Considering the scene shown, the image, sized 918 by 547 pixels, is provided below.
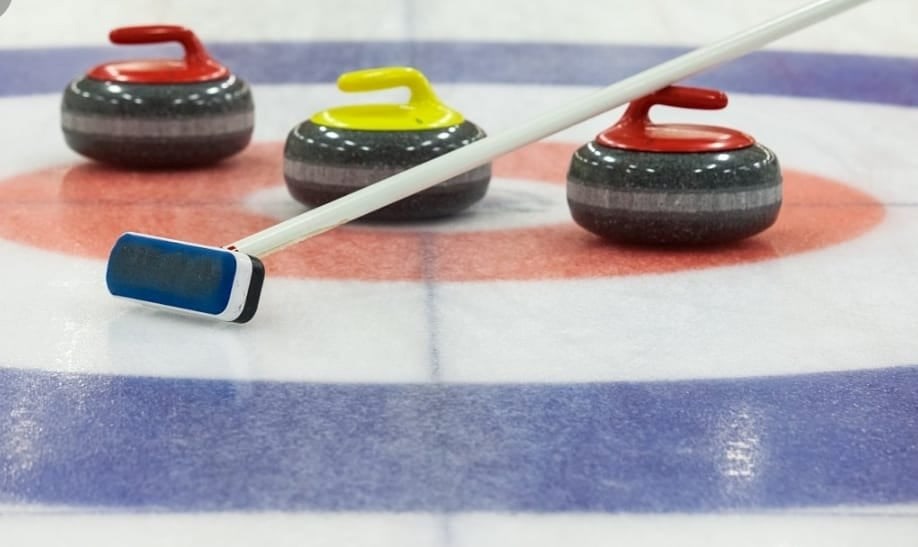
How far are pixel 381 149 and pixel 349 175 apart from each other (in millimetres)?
95

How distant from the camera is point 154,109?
4.05 m

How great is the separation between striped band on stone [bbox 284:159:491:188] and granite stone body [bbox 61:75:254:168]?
639 mm

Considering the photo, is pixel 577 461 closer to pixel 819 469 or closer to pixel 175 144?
pixel 819 469

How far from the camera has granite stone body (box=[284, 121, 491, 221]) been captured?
3.46 meters

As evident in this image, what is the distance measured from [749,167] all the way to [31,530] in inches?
72.6

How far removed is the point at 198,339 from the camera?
2625 millimetres

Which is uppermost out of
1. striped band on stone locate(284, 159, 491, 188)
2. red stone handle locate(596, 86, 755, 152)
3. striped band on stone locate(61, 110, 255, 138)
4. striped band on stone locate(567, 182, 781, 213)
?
red stone handle locate(596, 86, 755, 152)

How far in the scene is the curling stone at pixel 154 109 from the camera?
4062mm

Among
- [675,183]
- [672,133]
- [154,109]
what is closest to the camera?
[675,183]

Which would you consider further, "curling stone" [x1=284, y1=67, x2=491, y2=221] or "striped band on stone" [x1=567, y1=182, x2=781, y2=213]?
"curling stone" [x1=284, y1=67, x2=491, y2=221]

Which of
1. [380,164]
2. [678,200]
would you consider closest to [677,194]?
[678,200]

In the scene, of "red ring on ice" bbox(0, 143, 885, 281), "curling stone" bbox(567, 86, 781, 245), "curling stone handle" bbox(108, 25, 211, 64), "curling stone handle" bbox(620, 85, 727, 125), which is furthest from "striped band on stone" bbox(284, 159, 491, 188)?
"curling stone handle" bbox(108, 25, 211, 64)

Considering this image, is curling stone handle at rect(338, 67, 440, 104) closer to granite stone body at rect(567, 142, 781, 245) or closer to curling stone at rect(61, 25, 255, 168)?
granite stone body at rect(567, 142, 781, 245)

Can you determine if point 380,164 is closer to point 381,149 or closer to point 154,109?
point 381,149
